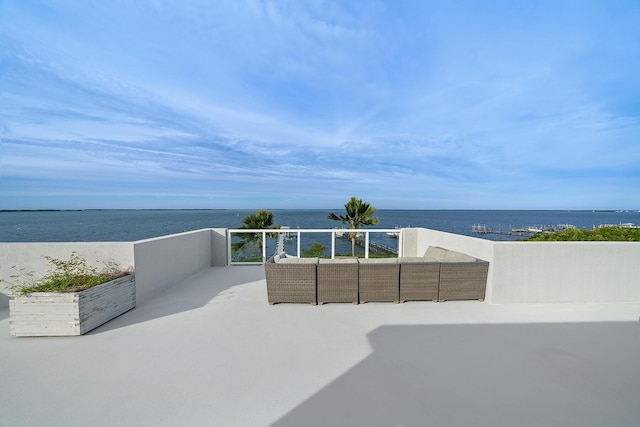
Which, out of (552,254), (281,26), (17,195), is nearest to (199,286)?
(552,254)

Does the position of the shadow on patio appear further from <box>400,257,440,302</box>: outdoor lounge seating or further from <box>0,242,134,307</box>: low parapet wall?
<box>0,242,134,307</box>: low parapet wall

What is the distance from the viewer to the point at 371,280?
3781 millimetres

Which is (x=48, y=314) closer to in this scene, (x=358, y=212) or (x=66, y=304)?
(x=66, y=304)

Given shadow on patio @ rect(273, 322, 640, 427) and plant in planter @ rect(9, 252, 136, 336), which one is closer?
shadow on patio @ rect(273, 322, 640, 427)

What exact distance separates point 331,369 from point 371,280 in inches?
67.7

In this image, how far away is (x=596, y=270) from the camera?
399 cm

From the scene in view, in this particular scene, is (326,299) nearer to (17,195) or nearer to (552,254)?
(552,254)

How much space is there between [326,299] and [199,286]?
2419mm

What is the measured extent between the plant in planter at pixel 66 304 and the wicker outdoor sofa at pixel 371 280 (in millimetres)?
1892

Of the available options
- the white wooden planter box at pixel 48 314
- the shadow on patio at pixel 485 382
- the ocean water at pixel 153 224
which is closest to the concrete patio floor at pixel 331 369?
the shadow on patio at pixel 485 382

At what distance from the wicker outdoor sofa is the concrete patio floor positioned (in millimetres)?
274

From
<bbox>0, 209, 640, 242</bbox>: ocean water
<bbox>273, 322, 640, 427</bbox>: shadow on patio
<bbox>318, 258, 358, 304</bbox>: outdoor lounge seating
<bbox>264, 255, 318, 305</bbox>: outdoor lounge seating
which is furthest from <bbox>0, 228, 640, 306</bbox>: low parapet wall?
<bbox>0, 209, 640, 242</bbox>: ocean water

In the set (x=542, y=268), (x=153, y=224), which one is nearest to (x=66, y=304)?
(x=542, y=268)

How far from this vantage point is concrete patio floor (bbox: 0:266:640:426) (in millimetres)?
1719
